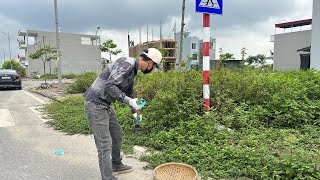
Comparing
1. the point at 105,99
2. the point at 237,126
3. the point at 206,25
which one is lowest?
the point at 237,126

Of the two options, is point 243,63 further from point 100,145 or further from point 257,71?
point 100,145

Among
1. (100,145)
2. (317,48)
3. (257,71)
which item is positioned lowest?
(100,145)

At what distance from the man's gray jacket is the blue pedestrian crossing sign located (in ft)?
6.41

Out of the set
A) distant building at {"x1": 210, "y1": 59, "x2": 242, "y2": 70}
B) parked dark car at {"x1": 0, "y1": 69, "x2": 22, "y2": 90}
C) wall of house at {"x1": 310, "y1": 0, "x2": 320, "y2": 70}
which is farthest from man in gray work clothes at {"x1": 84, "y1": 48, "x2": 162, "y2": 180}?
parked dark car at {"x1": 0, "y1": 69, "x2": 22, "y2": 90}

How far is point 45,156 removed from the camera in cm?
407

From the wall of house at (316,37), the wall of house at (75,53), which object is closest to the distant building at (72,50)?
the wall of house at (75,53)

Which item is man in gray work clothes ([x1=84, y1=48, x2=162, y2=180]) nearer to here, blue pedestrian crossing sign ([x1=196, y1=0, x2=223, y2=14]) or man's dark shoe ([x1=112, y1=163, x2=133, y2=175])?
man's dark shoe ([x1=112, y1=163, x2=133, y2=175])

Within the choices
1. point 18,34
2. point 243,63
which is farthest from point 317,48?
point 18,34

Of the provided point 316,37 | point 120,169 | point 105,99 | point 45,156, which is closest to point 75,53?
point 316,37

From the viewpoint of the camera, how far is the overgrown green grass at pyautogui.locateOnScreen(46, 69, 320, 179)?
3.07m

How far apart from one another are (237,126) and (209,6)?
6.92 feet

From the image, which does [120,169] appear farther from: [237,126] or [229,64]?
[229,64]

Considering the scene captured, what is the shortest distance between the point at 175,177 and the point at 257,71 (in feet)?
11.7

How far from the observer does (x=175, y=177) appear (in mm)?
3064
